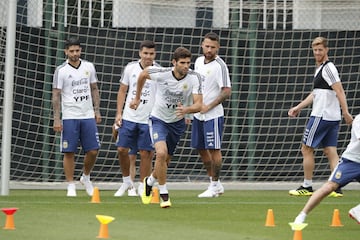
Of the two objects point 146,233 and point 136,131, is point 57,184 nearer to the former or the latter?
point 136,131

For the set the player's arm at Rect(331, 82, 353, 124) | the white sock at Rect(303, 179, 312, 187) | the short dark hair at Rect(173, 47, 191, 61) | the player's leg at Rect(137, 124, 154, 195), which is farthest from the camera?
the white sock at Rect(303, 179, 312, 187)

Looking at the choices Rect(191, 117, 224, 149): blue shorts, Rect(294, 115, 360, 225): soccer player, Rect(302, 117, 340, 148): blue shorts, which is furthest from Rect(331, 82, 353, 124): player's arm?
Rect(294, 115, 360, 225): soccer player

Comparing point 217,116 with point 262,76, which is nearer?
point 217,116

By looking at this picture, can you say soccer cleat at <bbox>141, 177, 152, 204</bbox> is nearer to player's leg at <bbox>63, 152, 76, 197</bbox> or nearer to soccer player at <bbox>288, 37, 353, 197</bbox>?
player's leg at <bbox>63, 152, 76, 197</bbox>

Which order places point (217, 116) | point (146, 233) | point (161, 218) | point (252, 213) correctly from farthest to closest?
1. point (217, 116)
2. point (252, 213)
3. point (161, 218)
4. point (146, 233)

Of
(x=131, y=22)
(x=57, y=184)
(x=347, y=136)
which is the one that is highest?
(x=131, y=22)

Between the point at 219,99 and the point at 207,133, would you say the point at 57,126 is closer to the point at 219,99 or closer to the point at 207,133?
the point at 207,133

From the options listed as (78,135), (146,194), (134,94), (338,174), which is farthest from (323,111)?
(338,174)

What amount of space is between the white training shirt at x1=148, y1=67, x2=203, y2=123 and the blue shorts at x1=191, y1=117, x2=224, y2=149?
1.32m

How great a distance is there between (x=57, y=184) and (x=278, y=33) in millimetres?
3993

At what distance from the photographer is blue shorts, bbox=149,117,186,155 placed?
13.4m

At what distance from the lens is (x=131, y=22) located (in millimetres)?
17594

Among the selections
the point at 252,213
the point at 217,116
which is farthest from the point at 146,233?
the point at 217,116

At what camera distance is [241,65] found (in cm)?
1792
